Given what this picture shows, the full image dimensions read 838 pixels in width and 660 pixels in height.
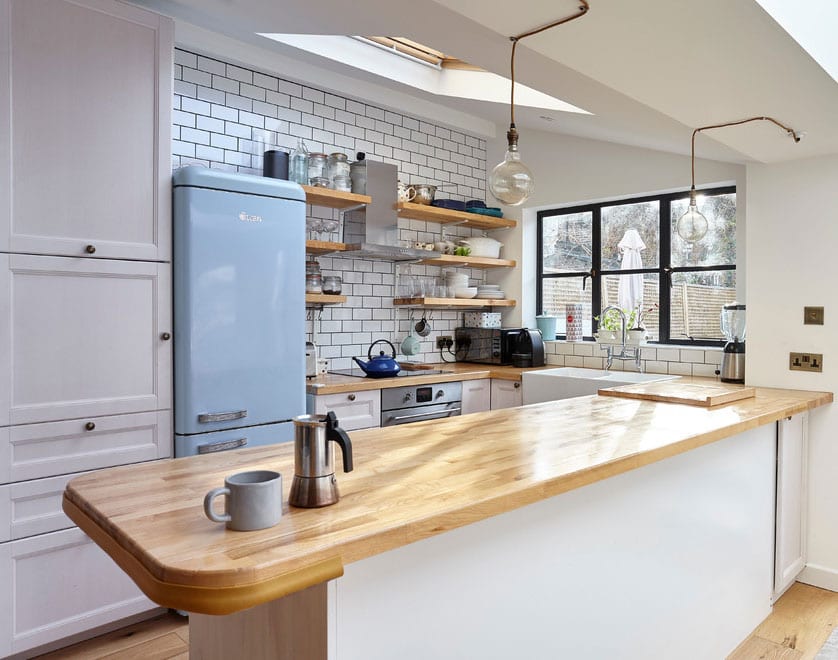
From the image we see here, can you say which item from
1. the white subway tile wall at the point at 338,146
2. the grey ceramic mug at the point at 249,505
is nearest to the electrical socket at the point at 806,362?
the white subway tile wall at the point at 338,146

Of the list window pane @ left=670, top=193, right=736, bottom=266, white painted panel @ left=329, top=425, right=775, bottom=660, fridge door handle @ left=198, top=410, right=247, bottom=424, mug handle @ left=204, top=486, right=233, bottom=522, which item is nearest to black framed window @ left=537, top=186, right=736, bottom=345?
window pane @ left=670, top=193, right=736, bottom=266

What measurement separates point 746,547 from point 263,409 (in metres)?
2.31

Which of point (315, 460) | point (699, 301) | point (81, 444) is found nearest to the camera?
point (315, 460)

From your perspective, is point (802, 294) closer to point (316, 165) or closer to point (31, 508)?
point (316, 165)

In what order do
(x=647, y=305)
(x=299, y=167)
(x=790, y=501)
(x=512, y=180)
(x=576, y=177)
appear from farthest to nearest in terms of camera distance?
(x=576, y=177)
(x=647, y=305)
(x=299, y=167)
(x=790, y=501)
(x=512, y=180)

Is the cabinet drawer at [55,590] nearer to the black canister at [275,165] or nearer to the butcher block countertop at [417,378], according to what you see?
the butcher block countertop at [417,378]

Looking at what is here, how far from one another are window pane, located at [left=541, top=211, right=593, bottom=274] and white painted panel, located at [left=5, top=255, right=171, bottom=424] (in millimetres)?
3259

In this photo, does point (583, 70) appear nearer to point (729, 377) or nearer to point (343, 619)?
point (343, 619)

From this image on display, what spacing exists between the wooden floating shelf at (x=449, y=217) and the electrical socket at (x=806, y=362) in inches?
94.4

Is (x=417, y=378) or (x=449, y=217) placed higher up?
(x=449, y=217)

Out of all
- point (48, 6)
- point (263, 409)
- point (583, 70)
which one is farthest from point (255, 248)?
point (583, 70)

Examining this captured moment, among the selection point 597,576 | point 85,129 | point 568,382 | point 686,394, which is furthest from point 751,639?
point 85,129

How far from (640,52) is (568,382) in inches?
97.9

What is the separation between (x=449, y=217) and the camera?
473cm
